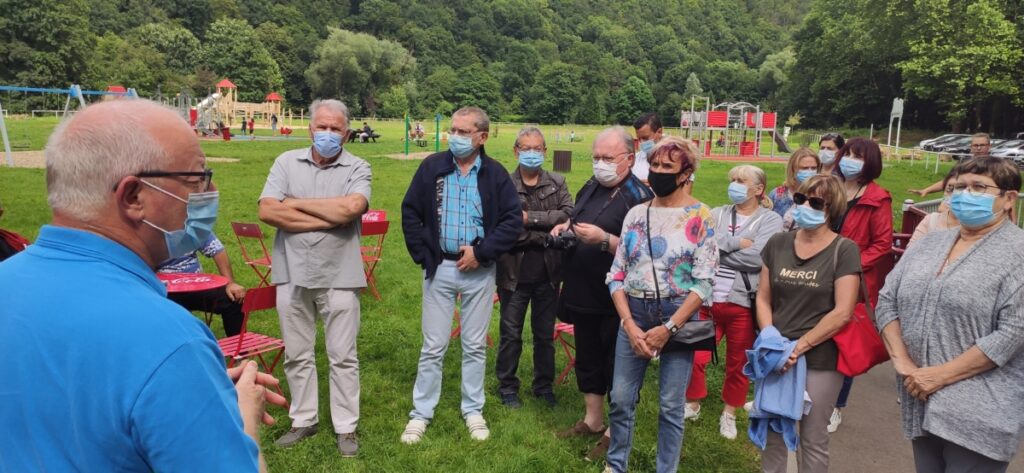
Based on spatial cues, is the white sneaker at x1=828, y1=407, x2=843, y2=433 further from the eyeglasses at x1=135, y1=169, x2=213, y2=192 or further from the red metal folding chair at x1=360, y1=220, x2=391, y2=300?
the eyeglasses at x1=135, y1=169, x2=213, y2=192

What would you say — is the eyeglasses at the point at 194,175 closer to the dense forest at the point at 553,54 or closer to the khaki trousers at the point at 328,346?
the khaki trousers at the point at 328,346

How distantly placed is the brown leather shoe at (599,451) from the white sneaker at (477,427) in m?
0.78

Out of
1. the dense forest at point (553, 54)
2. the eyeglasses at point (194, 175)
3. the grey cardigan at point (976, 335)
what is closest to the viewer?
the eyeglasses at point (194, 175)

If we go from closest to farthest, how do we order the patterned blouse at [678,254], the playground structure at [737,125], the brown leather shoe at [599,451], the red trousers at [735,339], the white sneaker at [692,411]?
1. the patterned blouse at [678,254]
2. the brown leather shoe at [599,451]
3. the red trousers at [735,339]
4. the white sneaker at [692,411]
5. the playground structure at [737,125]

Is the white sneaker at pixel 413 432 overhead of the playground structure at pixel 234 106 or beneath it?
beneath

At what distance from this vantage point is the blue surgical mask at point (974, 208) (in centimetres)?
307

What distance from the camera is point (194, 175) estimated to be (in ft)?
5.29

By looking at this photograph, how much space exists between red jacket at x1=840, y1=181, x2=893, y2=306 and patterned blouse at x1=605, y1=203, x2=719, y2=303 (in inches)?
67.7

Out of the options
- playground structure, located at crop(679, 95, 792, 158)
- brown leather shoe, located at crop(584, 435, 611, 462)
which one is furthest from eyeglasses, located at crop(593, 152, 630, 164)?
playground structure, located at crop(679, 95, 792, 158)

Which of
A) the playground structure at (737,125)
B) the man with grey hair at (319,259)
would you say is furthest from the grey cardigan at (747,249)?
the playground structure at (737,125)

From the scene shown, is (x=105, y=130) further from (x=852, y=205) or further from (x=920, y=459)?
(x=852, y=205)

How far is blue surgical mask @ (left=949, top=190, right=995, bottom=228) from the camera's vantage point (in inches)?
121

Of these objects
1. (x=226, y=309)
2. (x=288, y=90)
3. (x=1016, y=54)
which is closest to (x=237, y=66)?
(x=288, y=90)

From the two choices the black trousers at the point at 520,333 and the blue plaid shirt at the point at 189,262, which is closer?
the blue plaid shirt at the point at 189,262
